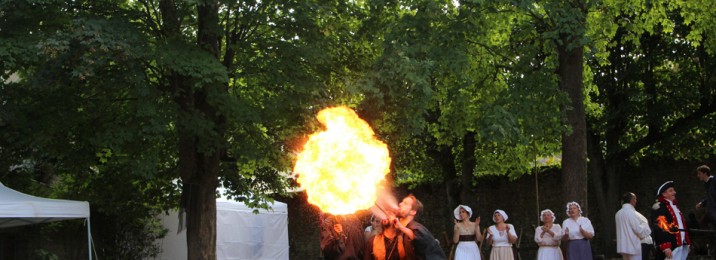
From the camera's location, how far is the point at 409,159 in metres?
28.5

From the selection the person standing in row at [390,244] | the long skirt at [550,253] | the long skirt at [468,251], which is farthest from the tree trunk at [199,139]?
the person standing in row at [390,244]

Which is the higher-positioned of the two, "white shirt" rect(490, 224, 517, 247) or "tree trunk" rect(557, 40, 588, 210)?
"tree trunk" rect(557, 40, 588, 210)

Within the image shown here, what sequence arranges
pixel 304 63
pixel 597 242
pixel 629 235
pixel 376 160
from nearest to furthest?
pixel 376 160
pixel 629 235
pixel 304 63
pixel 597 242

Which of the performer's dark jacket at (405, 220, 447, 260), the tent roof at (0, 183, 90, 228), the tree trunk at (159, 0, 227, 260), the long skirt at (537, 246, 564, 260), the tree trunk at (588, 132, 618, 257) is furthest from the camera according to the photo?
the tree trunk at (588, 132, 618, 257)

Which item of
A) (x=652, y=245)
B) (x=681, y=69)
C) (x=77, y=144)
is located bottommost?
(x=652, y=245)

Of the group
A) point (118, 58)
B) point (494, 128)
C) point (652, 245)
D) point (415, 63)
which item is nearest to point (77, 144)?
point (118, 58)

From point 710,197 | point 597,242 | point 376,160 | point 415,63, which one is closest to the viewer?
point 376,160

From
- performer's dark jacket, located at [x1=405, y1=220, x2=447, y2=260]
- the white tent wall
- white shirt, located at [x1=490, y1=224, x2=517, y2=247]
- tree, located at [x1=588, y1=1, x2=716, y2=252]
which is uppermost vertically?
tree, located at [x1=588, y1=1, x2=716, y2=252]

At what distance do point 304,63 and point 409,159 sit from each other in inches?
470

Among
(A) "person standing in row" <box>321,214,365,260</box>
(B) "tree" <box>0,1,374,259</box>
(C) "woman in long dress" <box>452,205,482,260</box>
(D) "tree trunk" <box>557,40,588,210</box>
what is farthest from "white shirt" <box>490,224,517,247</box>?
(A) "person standing in row" <box>321,214,365,260</box>

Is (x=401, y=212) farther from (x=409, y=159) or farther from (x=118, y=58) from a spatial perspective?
(x=409, y=159)

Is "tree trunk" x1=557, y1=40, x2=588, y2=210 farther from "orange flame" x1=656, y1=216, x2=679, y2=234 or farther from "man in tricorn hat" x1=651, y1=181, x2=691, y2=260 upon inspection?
"orange flame" x1=656, y1=216, x2=679, y2=234

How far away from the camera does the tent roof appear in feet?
47.5

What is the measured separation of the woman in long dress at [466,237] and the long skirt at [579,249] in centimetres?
155
